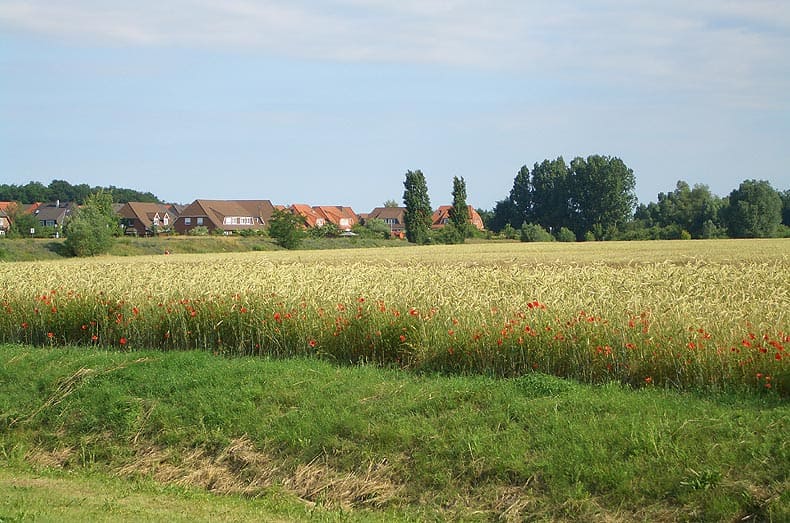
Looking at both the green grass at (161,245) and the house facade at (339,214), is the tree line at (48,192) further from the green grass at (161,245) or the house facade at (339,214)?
the green grass at (161,245)

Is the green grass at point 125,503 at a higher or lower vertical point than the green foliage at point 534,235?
lower

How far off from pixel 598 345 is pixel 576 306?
1.62 metres

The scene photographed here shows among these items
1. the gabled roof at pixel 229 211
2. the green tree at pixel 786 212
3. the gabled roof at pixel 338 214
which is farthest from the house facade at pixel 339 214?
the green tree at pixel 786 212

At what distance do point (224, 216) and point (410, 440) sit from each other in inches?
4837

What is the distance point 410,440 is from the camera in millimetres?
8547

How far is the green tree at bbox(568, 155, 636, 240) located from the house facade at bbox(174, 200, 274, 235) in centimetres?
4732

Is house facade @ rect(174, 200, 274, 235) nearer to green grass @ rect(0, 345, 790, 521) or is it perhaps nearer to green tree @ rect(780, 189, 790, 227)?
green tree @ rect(780, 189, 790, 227)

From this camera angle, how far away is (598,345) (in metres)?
10.6

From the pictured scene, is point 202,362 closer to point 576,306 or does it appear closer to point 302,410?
point 302,410

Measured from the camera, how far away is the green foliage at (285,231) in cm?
7650

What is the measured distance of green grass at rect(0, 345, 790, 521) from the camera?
7.20 meters

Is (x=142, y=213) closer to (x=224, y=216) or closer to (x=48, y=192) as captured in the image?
(x=224, y=216)

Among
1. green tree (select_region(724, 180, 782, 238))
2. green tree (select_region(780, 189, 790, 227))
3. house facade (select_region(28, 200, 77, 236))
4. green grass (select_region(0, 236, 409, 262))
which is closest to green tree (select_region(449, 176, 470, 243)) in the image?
green grass (select_region(0, 236, 409, 262))

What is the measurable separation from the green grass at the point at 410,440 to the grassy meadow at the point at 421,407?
0.08 feet
